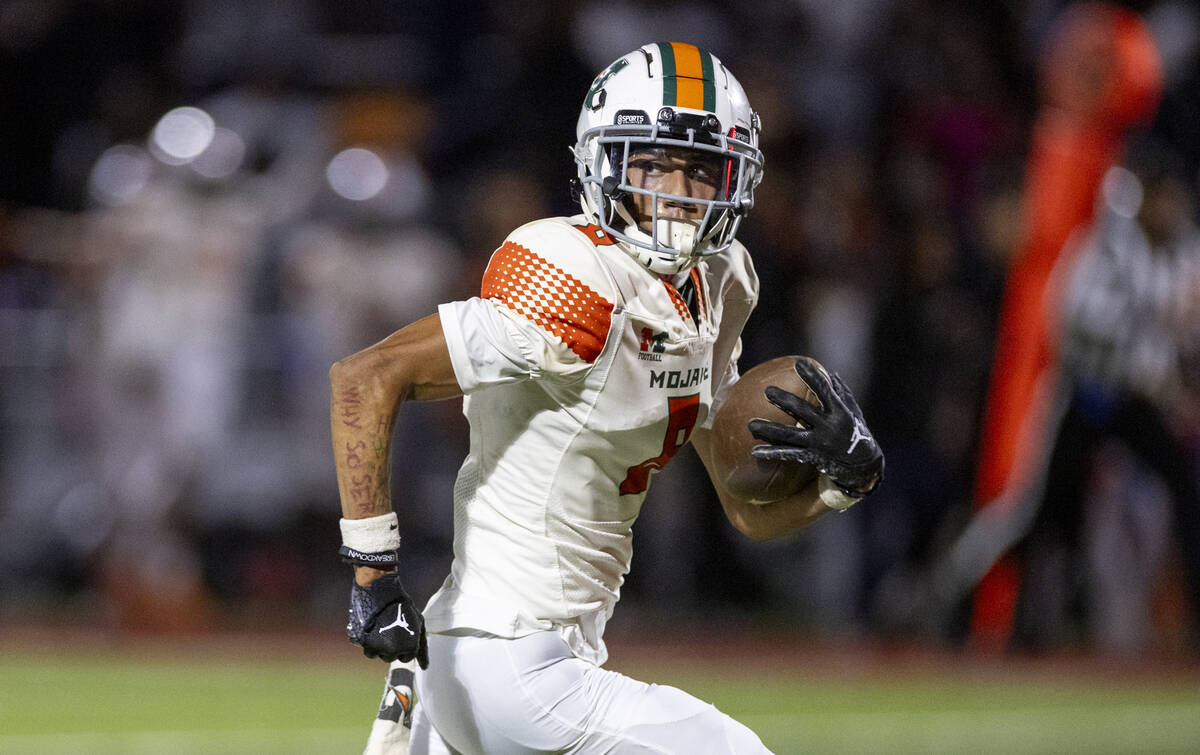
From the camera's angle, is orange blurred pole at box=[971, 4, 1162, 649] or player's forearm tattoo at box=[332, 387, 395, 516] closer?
player's forearm tattoo at box=[332, 387, 395, 516]

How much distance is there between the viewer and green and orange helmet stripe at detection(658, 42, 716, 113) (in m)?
2.75

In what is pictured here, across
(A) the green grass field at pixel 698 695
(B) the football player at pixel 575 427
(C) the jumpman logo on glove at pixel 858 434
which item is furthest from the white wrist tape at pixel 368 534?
(A) the green grass field at pixel 698 695

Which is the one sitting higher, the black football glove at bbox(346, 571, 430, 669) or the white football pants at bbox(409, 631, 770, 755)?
the black football glove at bbox(346, 571, 430, 669)

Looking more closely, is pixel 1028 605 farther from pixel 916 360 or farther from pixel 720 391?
pixel 720 391

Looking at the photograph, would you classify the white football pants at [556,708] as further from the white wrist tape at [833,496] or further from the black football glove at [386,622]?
the white wrist tape at [833,496]

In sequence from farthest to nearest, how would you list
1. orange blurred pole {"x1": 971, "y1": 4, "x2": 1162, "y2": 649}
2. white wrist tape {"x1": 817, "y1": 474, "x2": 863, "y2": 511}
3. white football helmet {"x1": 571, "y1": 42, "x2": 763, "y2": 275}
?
orange blurred pole {"x1": 971, "y1": 4, "x2": 1162, "y2": 649} → white wrist tape {"x1": 817, "y1": 474, "x2": 863, "y2": 511} → white football helmet {"x1": 571, "y1": 42, "x2": 763, "y2": 275}

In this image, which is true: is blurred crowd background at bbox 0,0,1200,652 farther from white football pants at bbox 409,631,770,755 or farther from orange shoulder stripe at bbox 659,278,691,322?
white football pants at bbox 409,631,770,755

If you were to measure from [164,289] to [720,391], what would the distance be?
205 inches

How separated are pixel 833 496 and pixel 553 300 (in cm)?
70

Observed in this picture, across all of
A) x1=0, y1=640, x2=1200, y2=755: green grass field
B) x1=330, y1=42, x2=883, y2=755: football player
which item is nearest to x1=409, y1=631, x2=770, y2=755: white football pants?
x1=330, y1=42, x2=883, y2=755: football player

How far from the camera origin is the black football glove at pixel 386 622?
2.41m

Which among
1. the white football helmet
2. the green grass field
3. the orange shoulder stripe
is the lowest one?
the green grass field

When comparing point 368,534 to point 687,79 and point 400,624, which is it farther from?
point 687,79

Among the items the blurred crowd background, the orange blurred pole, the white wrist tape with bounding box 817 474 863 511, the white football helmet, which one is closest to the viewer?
the white football helmet
